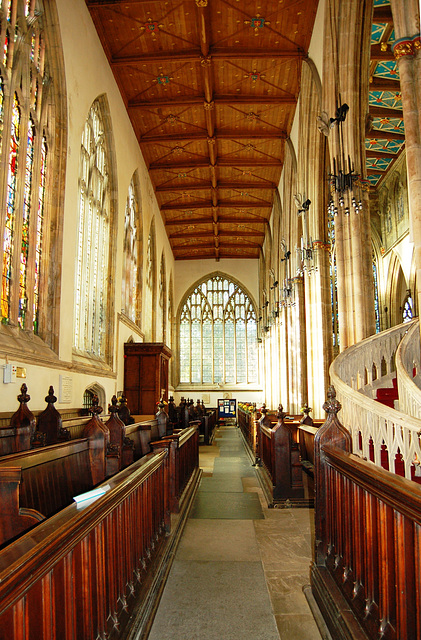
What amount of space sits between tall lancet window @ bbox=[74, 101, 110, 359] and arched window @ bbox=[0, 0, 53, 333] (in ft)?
5.87

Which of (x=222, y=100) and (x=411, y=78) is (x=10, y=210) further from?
(x=222, y=100)

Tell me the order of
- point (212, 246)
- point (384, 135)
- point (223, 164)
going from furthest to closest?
1. point (212, 246)
2. point (223, 164)
3. point (384, 135)

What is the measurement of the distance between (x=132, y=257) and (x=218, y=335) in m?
11.5

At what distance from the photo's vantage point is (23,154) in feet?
23.2

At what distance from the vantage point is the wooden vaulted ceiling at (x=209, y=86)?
9992 mm

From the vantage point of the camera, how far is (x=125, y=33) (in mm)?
10500

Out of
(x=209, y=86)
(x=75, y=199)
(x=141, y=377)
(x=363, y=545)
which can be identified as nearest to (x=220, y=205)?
(x=209, y=86)

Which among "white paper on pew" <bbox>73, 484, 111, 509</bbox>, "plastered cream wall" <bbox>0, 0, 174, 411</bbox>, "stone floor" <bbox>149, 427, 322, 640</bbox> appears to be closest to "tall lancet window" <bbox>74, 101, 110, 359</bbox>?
"plastered cream wall" <bbox>0, 0, 174, 411</bbox>

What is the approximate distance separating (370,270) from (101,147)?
660cm

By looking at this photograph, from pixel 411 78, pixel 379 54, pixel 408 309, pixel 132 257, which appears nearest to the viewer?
pixel 411 78

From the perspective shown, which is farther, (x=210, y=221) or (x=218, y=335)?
(x=218, y=335)

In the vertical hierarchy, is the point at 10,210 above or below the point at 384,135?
below

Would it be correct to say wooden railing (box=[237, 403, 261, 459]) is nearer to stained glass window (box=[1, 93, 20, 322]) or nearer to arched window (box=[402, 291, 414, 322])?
stained glass window (box=[1, 93, 20, 322])

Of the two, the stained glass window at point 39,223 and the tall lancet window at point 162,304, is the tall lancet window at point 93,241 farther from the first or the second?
the tall lancet window at point 162,304
